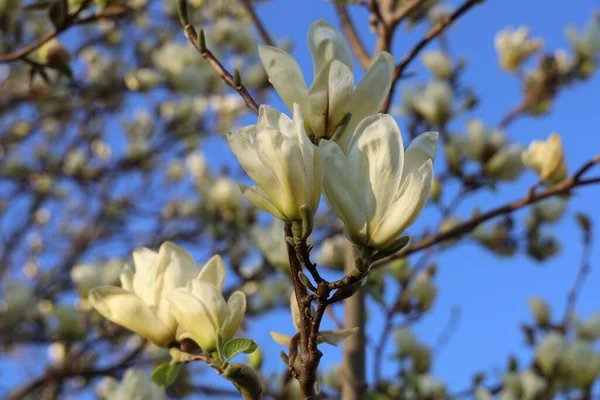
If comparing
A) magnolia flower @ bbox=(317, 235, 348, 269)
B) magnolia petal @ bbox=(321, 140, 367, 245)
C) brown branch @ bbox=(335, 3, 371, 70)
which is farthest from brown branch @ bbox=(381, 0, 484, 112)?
magnolia flower @ bbox=(317, 235, 348, 269)

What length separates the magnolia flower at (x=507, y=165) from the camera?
1591 mm

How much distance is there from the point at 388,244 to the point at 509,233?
5.35 feet

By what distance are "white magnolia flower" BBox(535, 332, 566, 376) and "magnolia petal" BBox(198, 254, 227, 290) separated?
121cm

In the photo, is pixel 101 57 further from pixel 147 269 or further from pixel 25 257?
pixel 147 269

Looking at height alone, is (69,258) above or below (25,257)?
below

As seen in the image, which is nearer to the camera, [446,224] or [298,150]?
[298,150]

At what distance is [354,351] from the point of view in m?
1.05

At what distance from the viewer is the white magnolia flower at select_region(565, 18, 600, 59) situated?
247 centimetres

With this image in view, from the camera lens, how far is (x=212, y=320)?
0.57 meters

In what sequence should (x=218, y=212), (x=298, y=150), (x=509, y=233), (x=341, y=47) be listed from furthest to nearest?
(x=218, y=212) < (x=509, y=233) < (x=341, y=47) < (x=298, y=150)

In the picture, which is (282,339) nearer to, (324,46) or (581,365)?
(324,46)

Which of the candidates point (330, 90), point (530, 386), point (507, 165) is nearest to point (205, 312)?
point (330, 90)

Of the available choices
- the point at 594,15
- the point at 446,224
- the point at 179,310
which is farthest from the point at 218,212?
the point at 179,310

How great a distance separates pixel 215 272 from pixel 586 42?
7.44ft
